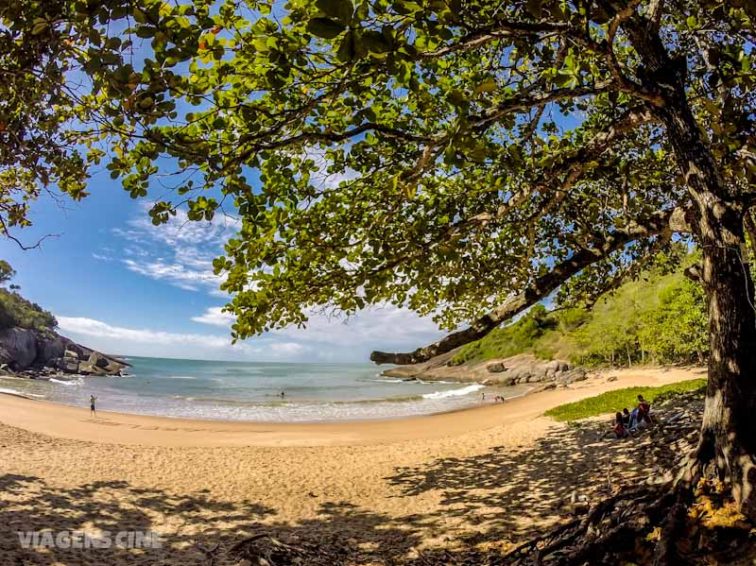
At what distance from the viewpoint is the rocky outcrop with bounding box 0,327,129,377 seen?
69438mm

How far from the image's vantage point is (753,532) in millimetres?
3639

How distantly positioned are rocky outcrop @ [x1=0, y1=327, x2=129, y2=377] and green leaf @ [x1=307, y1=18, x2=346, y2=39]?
78931mm

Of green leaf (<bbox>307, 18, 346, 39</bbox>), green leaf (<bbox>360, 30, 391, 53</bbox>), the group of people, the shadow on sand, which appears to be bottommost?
the shadow on sand

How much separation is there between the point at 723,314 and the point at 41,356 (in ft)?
319

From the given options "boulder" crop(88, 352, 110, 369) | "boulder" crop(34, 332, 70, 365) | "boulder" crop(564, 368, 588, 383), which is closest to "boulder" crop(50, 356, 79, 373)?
"boulder" crop(34, 332, 70, 365)

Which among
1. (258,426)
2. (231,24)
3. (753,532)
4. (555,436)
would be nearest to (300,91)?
(231,24)

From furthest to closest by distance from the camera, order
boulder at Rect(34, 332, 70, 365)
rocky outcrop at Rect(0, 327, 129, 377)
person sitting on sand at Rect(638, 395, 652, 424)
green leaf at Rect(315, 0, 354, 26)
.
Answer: boulder at Rect(34, 332, 70, 365) → rocky outcrop at Rect(0, 327, 129, 377) → person sitting on sand at Rect(638, 395, 652, 424) → green leaf at Rect(315, 0, 354, 26)

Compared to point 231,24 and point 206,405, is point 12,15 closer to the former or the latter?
point 231,24

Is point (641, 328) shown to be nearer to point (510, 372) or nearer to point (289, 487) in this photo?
point (510, 372)

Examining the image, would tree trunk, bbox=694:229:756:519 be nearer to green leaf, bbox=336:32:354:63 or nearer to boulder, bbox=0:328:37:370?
green leaf, bbox=336:32:354:63

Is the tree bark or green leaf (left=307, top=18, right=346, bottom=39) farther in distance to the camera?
the tree bark

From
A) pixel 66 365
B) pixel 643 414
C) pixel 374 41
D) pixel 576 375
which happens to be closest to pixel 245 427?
pixel 643 414

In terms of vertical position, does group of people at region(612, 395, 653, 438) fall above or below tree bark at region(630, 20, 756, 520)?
below

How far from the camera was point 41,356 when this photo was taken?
78875mm
